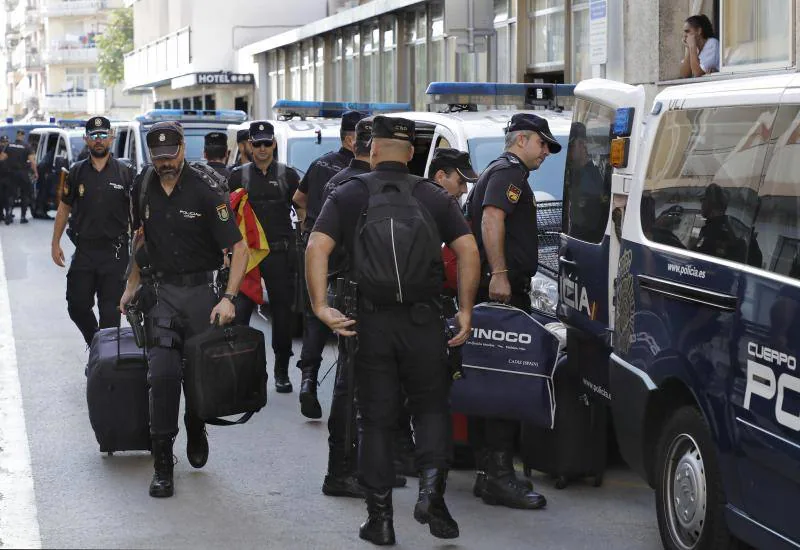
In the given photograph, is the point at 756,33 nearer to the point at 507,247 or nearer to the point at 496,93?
the point at 496,93

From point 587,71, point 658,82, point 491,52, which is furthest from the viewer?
point 491,52

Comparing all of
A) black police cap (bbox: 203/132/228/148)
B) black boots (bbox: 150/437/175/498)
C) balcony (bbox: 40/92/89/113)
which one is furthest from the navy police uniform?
balcony (bbox: 40/92/89/113)

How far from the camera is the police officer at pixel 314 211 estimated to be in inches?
371

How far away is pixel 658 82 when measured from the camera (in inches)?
656

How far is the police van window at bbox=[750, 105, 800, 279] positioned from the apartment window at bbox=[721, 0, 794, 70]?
9234mm

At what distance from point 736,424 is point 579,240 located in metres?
2.22

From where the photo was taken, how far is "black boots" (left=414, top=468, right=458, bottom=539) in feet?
20.6

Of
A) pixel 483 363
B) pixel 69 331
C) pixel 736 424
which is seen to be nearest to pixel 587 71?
pixel 69 331

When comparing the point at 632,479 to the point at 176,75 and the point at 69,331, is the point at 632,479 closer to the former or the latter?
the point at 69,331

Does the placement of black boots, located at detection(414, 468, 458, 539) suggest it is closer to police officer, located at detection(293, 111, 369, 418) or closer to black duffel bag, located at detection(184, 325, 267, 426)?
black duffel bag, located at detection(184, 325, 267, 426)

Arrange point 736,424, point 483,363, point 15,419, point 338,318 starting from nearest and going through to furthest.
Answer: point 736,424 < point 338,318 < point 483,363 < point 15,419

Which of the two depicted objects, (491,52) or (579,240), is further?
(491,52)

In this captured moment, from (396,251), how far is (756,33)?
32.0 ft

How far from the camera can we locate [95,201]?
405 inches
